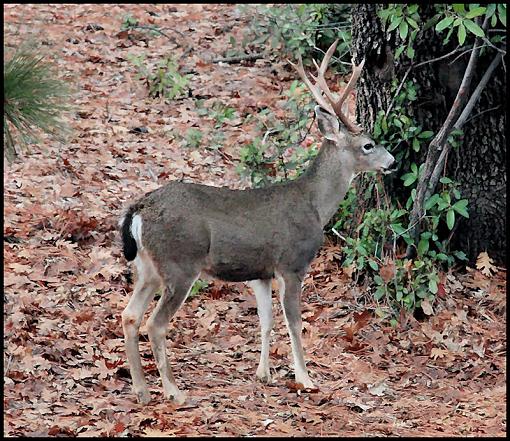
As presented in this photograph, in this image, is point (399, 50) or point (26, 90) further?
point (399, 50)

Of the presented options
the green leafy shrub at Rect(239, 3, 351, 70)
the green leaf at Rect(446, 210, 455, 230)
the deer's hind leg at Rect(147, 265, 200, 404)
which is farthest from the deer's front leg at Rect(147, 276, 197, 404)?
the green leafy shrub at Rect(239, 3, 351, 70)

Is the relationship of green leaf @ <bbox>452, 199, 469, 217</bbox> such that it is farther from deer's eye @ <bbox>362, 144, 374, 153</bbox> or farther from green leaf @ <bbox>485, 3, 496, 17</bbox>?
green leaf @ <bbox>485, 3, 496, 17</bbox>

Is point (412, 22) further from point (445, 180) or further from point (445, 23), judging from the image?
point (445, 180)

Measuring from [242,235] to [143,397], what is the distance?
1.25 meters

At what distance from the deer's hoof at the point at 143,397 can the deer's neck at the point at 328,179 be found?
1844 mm

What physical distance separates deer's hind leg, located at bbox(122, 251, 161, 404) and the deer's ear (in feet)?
5.64

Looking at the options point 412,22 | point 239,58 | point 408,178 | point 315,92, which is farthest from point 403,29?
point 239,58

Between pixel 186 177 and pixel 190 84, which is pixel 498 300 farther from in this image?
pixel 190 84

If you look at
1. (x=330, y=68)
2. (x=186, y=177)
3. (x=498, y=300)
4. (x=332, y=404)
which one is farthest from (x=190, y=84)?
(x=332, y=404)

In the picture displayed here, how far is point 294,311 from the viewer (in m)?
6.84

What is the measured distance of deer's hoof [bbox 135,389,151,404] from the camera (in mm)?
6242

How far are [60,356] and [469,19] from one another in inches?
149

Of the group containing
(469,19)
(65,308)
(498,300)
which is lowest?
(498,300)

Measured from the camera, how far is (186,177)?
10391 mm
